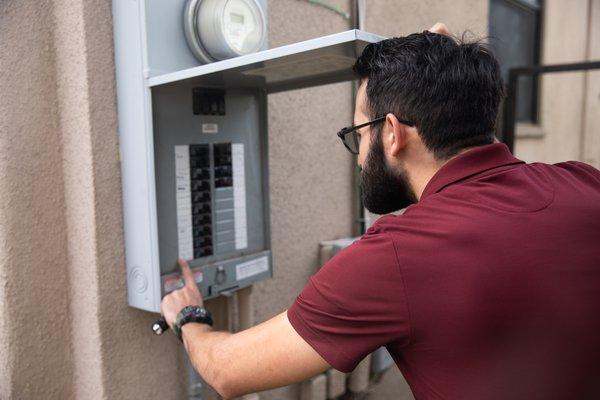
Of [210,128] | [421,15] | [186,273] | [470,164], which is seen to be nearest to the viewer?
[470,164]

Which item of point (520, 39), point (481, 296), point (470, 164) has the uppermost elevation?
point (520, 39)

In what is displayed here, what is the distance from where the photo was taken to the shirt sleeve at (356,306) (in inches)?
46.1

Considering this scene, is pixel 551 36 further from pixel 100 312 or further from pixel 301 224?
pixel 100 312

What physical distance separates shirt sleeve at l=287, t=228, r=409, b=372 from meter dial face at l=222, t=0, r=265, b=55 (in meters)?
0.97

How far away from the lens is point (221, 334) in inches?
61.2

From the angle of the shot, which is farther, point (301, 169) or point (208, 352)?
point (301, 169)

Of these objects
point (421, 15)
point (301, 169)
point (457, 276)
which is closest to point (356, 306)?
point (457, 276)

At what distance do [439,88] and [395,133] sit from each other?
0.16 metres

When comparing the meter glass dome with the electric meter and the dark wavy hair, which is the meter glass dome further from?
the dark wavy hair

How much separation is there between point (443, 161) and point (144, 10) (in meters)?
1.08

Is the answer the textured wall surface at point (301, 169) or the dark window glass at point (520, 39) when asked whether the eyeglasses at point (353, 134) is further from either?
the dark window glass at point (520, 39)

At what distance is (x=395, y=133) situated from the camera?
141 cm

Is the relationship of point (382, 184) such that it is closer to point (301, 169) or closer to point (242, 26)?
point (242, 26)

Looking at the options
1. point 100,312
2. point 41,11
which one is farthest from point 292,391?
point 41,11
